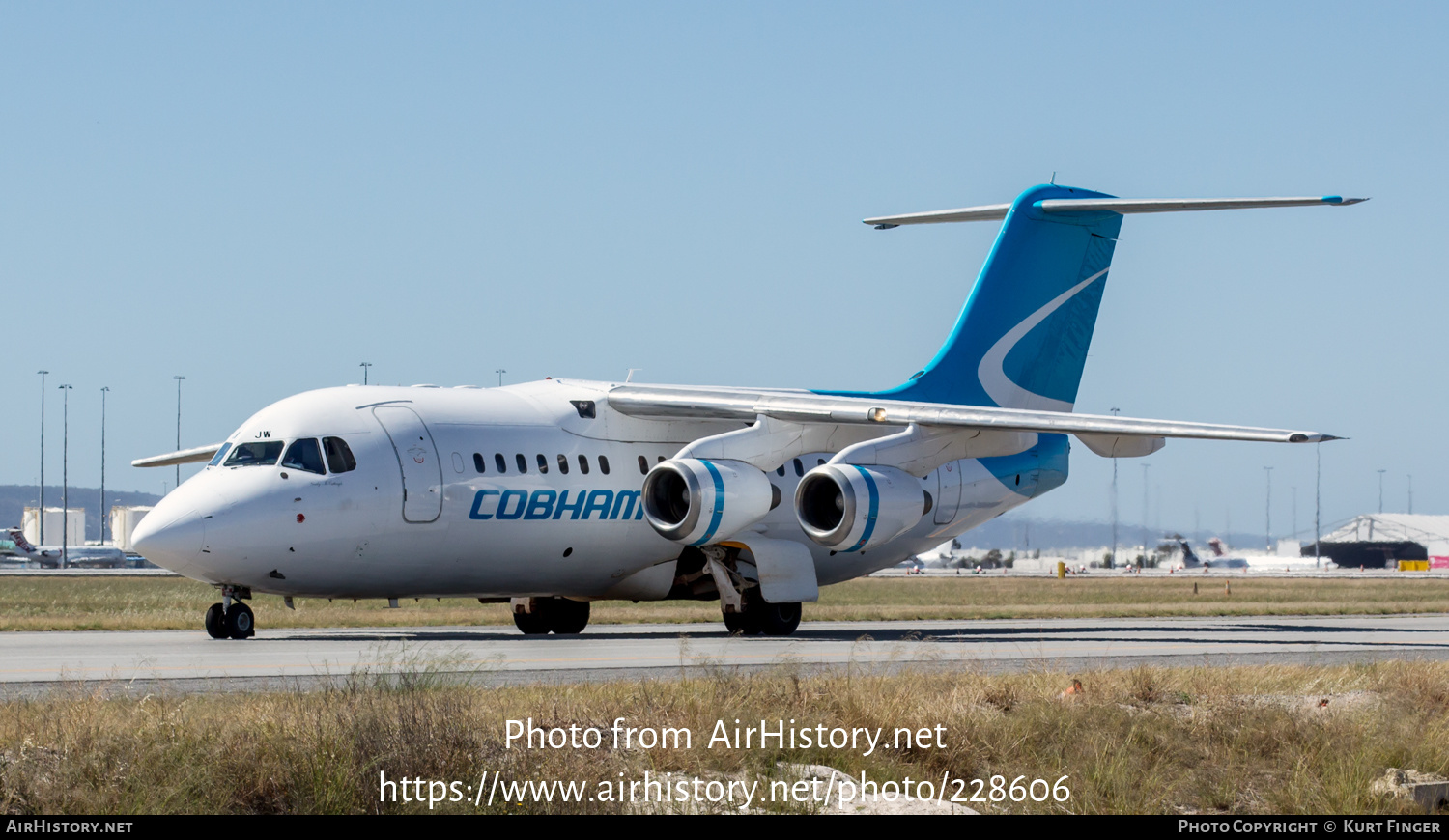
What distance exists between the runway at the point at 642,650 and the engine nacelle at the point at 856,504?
136 centimetres

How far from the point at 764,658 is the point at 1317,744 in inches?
271

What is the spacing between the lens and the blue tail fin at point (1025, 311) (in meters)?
26.0

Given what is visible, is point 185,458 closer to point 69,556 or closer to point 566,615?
point 566,615

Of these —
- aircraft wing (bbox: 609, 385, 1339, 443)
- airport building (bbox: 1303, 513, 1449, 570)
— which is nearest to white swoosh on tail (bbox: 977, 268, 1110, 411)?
aircraft wing (bbox: 609, 385, 1339, 443)

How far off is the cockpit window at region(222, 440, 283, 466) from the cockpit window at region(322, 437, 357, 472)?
572mm

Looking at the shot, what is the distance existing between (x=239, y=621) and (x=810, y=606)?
580 inches

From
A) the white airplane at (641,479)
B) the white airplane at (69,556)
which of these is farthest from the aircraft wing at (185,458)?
the white airplane at (69,556)

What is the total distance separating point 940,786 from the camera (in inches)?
375

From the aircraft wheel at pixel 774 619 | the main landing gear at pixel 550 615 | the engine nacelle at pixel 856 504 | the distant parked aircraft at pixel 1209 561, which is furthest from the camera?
the distant parked aircraft at pixel 1209 561

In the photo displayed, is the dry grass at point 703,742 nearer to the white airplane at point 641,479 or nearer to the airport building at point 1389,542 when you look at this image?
the white airplane at point 641,479

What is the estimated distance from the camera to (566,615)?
2427cm

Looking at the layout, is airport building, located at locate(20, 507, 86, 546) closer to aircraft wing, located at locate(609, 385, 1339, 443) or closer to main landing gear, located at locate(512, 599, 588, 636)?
main landing gear, located at locate(512, 599, 588, 636)
